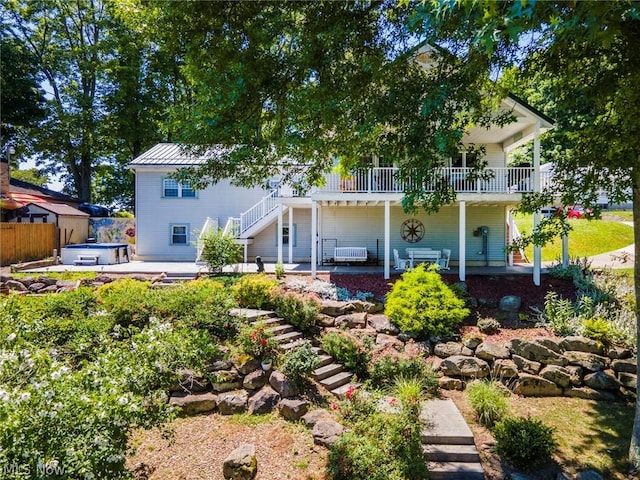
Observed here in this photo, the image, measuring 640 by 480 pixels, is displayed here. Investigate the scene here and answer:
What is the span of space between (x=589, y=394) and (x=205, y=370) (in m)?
8.21

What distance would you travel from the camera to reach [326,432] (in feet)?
19.0

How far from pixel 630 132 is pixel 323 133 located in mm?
4540

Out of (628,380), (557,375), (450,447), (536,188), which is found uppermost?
(536,188)

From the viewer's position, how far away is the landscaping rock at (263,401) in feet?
21.5

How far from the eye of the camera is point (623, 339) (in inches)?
340

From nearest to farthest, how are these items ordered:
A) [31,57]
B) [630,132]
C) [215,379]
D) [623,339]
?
[630,132] < [215,379] < [623,339] < [31,57]

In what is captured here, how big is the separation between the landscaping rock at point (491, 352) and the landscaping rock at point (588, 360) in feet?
4.41

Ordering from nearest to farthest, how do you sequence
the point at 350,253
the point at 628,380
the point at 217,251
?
1. the point at 628,380
2. the point at 217,251
3. the point at 350,253

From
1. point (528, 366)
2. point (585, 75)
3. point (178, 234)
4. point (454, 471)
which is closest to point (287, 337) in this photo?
point (454, 471)

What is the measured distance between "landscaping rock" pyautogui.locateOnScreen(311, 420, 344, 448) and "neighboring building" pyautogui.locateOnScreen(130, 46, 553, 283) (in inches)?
292

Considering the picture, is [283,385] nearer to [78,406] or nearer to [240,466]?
[240,466]

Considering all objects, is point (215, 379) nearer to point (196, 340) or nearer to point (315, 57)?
point (196, 340)

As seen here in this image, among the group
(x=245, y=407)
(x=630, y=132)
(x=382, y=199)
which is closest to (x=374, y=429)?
(x=245, y=407)

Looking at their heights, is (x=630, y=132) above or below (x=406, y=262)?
above
